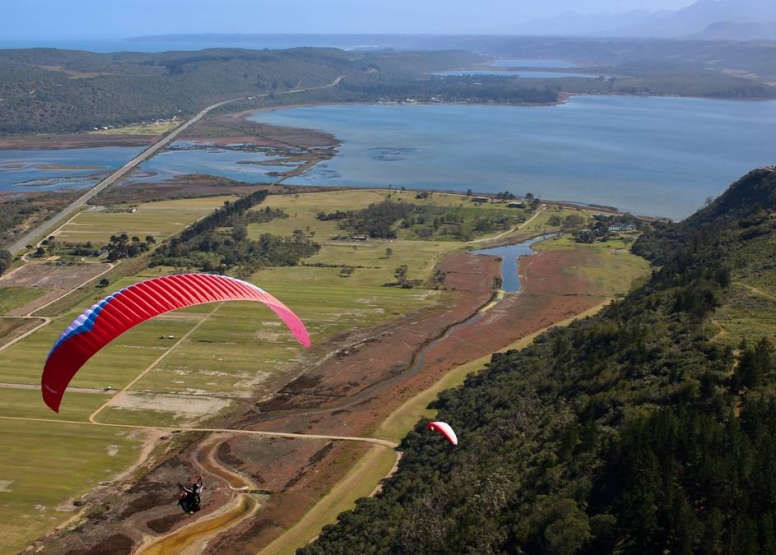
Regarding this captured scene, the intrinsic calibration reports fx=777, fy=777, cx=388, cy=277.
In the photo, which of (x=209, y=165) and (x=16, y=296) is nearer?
(x=16, y=296)

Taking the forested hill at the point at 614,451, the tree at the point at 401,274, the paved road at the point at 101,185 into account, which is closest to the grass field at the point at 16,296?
the paved road at the point at 101,185

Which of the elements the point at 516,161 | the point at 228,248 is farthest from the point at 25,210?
the point at 516,161

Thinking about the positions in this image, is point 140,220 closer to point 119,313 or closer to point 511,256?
point 511,256

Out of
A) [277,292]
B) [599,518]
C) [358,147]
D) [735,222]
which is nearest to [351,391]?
[277,292]

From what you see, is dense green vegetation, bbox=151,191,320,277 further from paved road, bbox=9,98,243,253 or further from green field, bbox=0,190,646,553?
paved road, bbox=9,98,243,253

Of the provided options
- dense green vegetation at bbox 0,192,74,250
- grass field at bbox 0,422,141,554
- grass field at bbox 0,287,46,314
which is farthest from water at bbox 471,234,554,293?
dense green vegetation at bbox 0,192,74,250

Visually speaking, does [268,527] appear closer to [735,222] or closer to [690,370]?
[690,370]

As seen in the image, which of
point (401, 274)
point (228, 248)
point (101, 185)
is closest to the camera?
point (401, 274)
